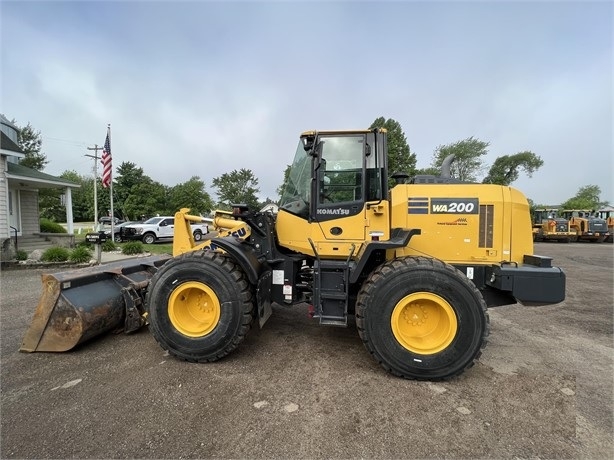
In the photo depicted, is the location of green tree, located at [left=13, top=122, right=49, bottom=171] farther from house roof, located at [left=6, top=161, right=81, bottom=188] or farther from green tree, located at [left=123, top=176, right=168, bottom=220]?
house roof, located at [left=6, top=161, right=81, bottom=188]

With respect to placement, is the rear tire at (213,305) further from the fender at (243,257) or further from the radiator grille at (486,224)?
the radiator grille at (486,224)

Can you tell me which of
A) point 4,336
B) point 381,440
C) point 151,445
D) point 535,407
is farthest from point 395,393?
point 4,336

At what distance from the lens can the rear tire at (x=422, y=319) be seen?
3.01 metres

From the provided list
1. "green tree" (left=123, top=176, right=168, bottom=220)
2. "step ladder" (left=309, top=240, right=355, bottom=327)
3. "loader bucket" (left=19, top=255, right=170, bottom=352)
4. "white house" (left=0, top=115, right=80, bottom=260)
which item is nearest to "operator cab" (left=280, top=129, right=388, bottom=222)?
"step ladder" (left=309, top=240, right=355, bottom=327)

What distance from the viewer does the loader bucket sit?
3.46m

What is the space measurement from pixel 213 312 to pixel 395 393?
82.5 inches

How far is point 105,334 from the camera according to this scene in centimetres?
400

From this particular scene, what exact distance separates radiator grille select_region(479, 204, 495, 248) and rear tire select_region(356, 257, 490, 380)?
77cm

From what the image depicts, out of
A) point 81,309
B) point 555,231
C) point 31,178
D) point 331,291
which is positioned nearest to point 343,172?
point 331,291

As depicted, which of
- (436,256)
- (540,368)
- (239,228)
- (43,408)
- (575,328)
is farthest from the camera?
(575,328)

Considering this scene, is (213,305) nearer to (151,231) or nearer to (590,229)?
(151,231)

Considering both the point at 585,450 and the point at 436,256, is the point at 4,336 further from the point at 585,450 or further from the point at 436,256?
the point at 585,450

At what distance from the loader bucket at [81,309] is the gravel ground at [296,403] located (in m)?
0.18

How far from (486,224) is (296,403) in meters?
2.81
